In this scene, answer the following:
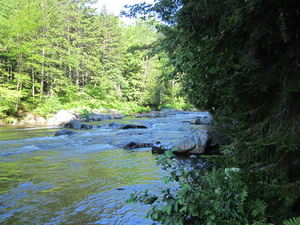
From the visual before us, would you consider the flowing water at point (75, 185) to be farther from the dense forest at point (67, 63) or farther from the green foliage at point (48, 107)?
the green foliage at point (48, 107)

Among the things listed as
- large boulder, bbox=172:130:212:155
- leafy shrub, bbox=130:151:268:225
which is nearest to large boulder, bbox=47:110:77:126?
large boulder, bbox=172:130:212:155

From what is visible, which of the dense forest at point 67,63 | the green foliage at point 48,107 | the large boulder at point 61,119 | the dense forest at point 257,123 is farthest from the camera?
the green foliage at point 48,107

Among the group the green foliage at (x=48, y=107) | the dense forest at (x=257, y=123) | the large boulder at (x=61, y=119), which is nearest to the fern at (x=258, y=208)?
the dense forest at (x=257, y=123)

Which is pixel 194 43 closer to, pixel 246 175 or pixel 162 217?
pixel 246 175

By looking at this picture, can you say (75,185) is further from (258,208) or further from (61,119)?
(61,119)

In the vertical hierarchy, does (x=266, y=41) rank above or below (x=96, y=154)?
above

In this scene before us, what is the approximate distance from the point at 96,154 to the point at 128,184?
3.48 m

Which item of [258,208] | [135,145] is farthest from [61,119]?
[258,208]

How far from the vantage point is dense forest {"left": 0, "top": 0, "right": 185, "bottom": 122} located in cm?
2072

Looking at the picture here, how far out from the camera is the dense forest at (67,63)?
68.0 feet

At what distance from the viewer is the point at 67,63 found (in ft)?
89.5

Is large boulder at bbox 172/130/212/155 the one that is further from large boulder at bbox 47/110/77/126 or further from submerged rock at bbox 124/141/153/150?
large boulder at bbox 47/110/77/126

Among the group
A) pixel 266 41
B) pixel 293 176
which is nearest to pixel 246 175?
pixel 293 176

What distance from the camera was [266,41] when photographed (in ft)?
7.47
